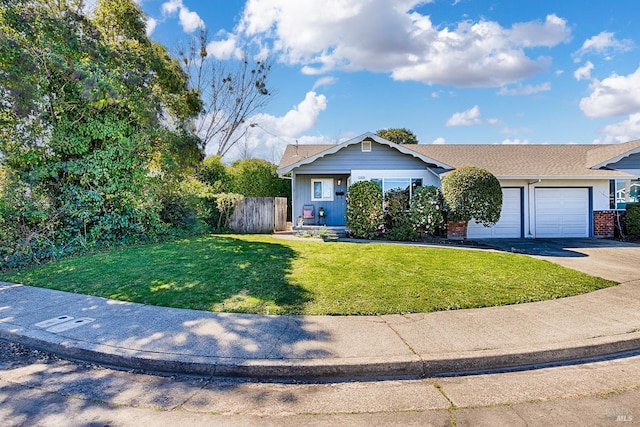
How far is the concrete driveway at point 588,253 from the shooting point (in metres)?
7.82

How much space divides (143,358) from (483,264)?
277 inches

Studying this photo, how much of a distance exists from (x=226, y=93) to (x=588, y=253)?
24.1 meters

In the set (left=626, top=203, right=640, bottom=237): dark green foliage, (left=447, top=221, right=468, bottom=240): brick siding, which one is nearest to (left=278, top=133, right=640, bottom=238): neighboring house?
(left=626, top=203, right=640, bottom=237): dark green foliage

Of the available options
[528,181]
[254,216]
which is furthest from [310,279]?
[528,181]

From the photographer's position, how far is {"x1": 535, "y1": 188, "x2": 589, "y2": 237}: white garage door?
48.3 ft

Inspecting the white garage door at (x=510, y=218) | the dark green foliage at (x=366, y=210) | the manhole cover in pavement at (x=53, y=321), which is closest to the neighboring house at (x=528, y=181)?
the white garage door at (x=510, y=218)

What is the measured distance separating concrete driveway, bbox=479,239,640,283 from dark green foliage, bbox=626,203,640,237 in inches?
68.9

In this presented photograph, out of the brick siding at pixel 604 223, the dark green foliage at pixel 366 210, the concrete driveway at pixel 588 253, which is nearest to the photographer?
the concrete driveway at pixel 588 253

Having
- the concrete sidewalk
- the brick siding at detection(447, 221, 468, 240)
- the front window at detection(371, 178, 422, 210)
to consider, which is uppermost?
the front window at detection(371, 178, 422, 210)

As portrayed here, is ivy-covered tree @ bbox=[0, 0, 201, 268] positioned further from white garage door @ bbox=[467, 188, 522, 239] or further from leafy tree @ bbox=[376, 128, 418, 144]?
leafy tree @ bbox=[376, 128, 418, 144]

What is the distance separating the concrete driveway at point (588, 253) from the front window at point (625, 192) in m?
2.74

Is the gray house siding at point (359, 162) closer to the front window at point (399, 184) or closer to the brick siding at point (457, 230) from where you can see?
the front window at point (399, 184)

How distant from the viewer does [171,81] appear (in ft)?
44.8

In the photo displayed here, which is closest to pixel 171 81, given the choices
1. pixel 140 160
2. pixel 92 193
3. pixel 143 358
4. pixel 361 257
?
pixel 140 160
